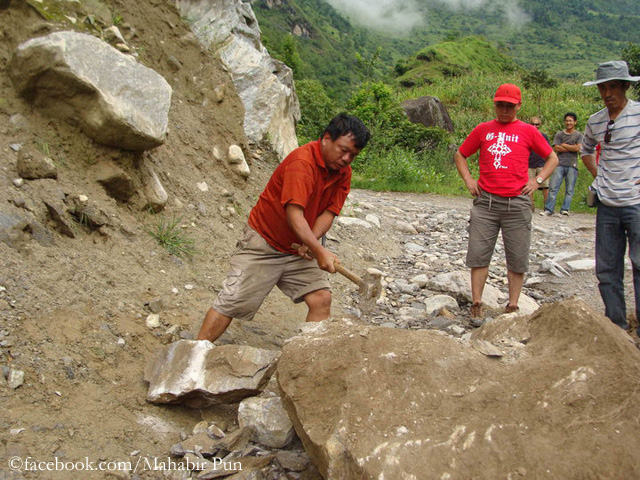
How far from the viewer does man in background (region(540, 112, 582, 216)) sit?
28.6ft

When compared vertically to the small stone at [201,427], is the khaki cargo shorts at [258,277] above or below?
above

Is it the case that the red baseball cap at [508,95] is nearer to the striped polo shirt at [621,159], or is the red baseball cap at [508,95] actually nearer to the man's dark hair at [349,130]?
the striped polo shirt at [621,159]

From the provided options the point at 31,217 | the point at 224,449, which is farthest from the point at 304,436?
the point at 31,217

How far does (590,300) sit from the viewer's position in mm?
5062

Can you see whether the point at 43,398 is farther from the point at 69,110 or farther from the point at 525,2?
the point at 525,2

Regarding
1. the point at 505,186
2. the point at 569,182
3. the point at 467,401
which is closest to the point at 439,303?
the point at 505,186

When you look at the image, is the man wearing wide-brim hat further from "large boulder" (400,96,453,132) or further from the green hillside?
the green hillside

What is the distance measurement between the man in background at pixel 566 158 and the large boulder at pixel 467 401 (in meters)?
7.29

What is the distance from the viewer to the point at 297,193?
289 centimetres

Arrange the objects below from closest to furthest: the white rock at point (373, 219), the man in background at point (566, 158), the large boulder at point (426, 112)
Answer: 1. the white rock at point (373, 219)
2. the man in background at point (566, 158)
3. the large boulder at point (426, 112)

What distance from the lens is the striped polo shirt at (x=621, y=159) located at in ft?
11.9

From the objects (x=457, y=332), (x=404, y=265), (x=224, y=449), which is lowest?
(x=404, y=265)

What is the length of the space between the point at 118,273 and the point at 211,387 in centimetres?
134

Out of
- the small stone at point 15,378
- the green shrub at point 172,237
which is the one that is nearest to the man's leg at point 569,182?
the green shrub at point 172,237
